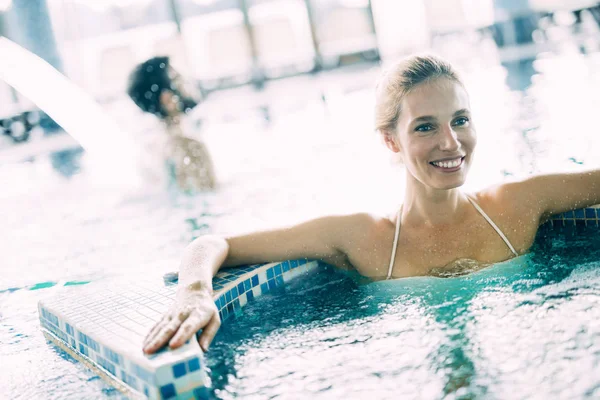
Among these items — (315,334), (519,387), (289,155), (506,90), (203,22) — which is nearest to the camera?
(519,387)

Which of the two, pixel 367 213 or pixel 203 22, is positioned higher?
pixel 203 22

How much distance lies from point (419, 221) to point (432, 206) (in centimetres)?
8

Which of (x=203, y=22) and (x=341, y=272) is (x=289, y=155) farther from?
(x=203, y=22)

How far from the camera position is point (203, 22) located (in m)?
17.9

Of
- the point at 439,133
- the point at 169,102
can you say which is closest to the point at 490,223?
the point at 439,133

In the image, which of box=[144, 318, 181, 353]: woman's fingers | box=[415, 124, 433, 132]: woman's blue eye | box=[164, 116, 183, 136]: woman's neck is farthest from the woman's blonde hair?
box=[164, 116, 183, 136]: woman's neck

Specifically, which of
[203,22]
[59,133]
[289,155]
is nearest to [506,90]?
[289,155]

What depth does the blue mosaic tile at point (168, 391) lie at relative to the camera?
5.37ft

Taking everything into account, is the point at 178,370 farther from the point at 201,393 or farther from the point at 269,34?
the point at 269,34

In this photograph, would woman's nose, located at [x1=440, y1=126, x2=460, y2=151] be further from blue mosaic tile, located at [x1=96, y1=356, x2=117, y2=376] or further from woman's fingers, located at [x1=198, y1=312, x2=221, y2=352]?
blue mosaic tile, located at [x1=96, y1=356, x2=117, y2=376]

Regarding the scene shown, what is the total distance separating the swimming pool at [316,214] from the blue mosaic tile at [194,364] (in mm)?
159

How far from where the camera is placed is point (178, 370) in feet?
5.41

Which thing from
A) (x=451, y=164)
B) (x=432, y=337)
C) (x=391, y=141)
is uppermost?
(x=391, y=141)

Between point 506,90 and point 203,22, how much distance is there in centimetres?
1196
